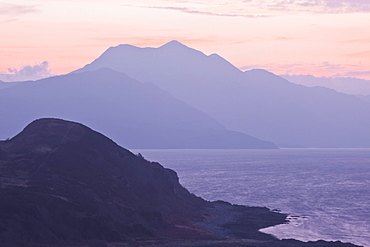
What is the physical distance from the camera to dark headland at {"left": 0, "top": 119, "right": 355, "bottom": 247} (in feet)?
216

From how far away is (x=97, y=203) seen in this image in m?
76.8

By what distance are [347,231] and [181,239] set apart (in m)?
28.8

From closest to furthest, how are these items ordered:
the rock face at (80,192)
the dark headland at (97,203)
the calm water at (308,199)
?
the dark headland at (97,203)
the rock face at (80,192)
the calm water at (308,199)

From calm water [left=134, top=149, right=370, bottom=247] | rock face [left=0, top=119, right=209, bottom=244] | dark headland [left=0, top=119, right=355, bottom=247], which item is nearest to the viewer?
dark headland [left=0, top=119, right=355, bottom=247]

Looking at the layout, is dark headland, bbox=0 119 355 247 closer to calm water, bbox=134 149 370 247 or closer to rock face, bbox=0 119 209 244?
rock face, bbox=0 119 209 244

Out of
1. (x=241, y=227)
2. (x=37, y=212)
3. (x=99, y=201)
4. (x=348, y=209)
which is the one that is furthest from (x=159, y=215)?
(x=348, y=209)

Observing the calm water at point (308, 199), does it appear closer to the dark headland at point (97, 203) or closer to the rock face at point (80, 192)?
the dark headland at point (97, 203)

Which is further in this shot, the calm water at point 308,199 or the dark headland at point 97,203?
the calm water at point 308,199

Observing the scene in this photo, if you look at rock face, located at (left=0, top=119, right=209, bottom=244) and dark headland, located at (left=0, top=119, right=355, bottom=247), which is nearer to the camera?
dark headland, located at (left=0, top=119, right=355, bottom=247)

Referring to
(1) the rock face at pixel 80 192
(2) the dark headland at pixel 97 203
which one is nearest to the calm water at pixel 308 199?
(2) the dark headland at pixel 97 203

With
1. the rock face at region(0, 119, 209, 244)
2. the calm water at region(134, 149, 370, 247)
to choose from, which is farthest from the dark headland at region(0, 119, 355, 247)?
the calm water at region(134, 149, 370, 247)

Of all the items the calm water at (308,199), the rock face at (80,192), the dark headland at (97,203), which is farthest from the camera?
the calm water at (308,199)

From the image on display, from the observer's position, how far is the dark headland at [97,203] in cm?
6594

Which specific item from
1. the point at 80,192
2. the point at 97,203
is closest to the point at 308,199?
the point at 80,192
